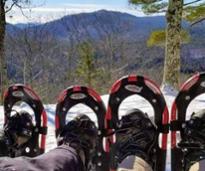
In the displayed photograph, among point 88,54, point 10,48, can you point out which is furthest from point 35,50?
point 88,54

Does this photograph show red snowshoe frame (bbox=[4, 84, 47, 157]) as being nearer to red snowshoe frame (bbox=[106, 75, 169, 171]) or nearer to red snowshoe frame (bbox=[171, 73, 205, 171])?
red snowshoe frame (bbox=[106, 75, 169, 171])

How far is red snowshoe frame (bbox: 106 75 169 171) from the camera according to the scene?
2682 mm

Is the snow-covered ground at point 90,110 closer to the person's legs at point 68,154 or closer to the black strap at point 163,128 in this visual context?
the black strap at point 163,128

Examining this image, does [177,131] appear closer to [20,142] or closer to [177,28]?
[20,142]

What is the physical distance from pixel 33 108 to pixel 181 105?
1097 millimetres

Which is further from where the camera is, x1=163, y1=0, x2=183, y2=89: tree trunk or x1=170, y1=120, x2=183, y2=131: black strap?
x1=163, y1=0, x2=183, y2=89: tree trunk

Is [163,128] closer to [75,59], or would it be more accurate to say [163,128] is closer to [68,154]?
[68,154]

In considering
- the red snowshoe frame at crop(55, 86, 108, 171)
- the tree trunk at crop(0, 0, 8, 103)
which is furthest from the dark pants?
the tree trunk at crop(0, 0, 8, 103)

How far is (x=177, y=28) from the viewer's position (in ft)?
30.7

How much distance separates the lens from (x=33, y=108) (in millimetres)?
3182

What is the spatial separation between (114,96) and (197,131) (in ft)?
1.97

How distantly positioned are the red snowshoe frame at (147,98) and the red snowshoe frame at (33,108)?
0.51 meters

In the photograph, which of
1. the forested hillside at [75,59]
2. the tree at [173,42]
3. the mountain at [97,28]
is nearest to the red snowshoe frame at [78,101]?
the tree at [173,42]

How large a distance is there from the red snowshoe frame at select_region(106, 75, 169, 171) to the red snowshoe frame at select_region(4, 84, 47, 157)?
0.51 metres
